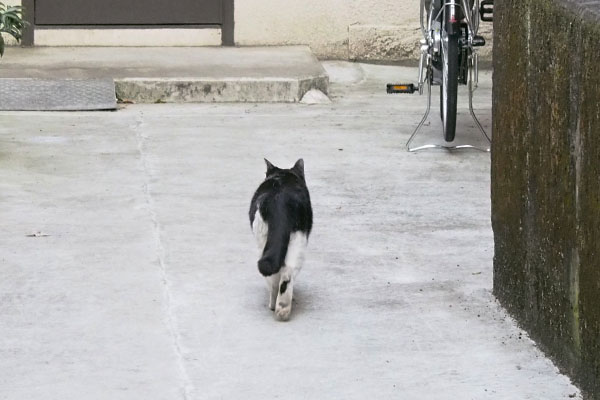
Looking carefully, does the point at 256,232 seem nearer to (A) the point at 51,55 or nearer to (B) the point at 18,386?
(B) the point at 18,386

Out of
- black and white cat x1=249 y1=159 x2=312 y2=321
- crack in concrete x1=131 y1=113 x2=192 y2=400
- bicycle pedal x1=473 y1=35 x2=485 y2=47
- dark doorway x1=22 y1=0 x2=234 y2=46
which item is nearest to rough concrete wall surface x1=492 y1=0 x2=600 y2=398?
black and white cat x1=249 y1=159 x2=312 y2=321

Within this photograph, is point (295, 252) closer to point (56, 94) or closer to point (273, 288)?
A: point (273, 288)

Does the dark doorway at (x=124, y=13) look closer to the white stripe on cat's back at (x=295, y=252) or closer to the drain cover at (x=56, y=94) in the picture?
the drain cover at (x=56, y=94)

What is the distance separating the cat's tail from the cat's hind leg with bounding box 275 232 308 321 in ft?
0.16

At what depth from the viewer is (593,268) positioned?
4.17 meters

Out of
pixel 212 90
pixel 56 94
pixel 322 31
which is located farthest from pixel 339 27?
pixel 56 94

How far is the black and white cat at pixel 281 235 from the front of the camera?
16.6ft

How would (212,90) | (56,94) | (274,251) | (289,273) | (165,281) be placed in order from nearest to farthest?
(274,251) → (289,273) → (165,281) → (56,94) → (212,90)

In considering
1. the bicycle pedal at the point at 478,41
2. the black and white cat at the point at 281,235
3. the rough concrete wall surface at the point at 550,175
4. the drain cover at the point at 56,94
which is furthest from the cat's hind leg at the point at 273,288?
the drain cover at the point at 56,94

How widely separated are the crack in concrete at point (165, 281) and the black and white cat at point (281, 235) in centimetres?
45

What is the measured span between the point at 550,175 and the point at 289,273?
117 cm

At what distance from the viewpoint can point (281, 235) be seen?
509cm

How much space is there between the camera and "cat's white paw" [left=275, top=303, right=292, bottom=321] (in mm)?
5234

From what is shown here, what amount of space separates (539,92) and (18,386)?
7.49 feet
